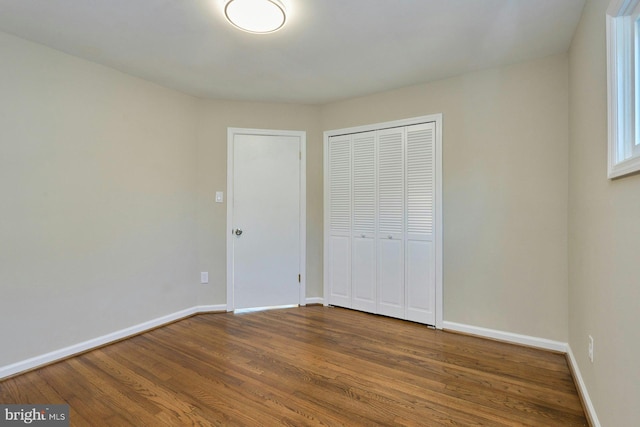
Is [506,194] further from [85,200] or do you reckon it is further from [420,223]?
[85,200]

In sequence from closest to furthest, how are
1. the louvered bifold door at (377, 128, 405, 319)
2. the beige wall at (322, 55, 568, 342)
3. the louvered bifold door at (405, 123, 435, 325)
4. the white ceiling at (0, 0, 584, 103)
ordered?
the white ceiling at (0, 0, 584, 103)
the beige wall at (322, 55, 568, 342)
the louvered bifold door at (405, 123, 435, 325)
the louvered bifold door at (377, 128, 405, 319)

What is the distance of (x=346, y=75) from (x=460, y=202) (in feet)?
5.12

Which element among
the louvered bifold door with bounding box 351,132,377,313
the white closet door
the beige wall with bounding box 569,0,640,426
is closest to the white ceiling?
the beige wall with bounding box 569,0,640,426

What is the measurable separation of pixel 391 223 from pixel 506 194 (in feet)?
3.48

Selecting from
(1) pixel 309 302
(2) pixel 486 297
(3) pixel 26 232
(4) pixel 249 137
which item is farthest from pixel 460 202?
(3) pixel 26 232

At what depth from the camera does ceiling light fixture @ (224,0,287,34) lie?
69.7 inches

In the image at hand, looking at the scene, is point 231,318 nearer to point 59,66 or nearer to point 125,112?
point 125,112

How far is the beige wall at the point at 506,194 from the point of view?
7.92 feet

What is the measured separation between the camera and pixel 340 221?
11.5 feet

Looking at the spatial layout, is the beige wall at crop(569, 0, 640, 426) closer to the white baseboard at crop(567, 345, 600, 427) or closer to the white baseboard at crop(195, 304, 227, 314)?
the white baseboard at crop(567, 345, 600, 427)

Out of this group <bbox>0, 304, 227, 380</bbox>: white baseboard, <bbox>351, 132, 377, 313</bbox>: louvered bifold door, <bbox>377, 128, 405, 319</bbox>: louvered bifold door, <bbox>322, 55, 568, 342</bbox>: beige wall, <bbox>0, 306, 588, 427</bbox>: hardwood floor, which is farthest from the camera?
<bbox>351, 132, 377, 313</bbox>: louvered bifold door

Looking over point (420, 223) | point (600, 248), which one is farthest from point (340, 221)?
point (600, 248)

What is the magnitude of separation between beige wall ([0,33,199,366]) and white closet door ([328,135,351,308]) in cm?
157

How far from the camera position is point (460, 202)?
9.21 ft
